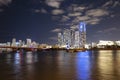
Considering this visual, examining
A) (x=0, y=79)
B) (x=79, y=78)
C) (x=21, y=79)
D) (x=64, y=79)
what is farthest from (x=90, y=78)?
(x=0, y=79)

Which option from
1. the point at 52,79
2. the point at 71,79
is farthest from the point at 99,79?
the point at 52,79

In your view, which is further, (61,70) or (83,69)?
(83,69)

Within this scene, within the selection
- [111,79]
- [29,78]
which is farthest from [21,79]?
[111,79]

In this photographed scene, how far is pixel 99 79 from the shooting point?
24.6 m

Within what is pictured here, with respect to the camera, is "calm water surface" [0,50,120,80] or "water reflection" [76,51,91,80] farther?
"water reflection" [76,51,91,80]

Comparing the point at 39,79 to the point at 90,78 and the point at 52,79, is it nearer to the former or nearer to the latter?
the point at 52,79

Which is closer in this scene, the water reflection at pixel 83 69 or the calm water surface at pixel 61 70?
the calm water surface at pixel 61 70

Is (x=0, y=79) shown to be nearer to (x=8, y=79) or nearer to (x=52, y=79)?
(x=8, y=79)

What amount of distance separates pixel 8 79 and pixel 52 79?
472cm

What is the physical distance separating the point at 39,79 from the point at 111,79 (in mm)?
7486

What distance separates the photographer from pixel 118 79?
2431 centimetres

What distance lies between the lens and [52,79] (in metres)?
25.3

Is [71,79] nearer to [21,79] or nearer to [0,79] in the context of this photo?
[21,79]

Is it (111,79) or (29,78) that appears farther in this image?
(29,78)
